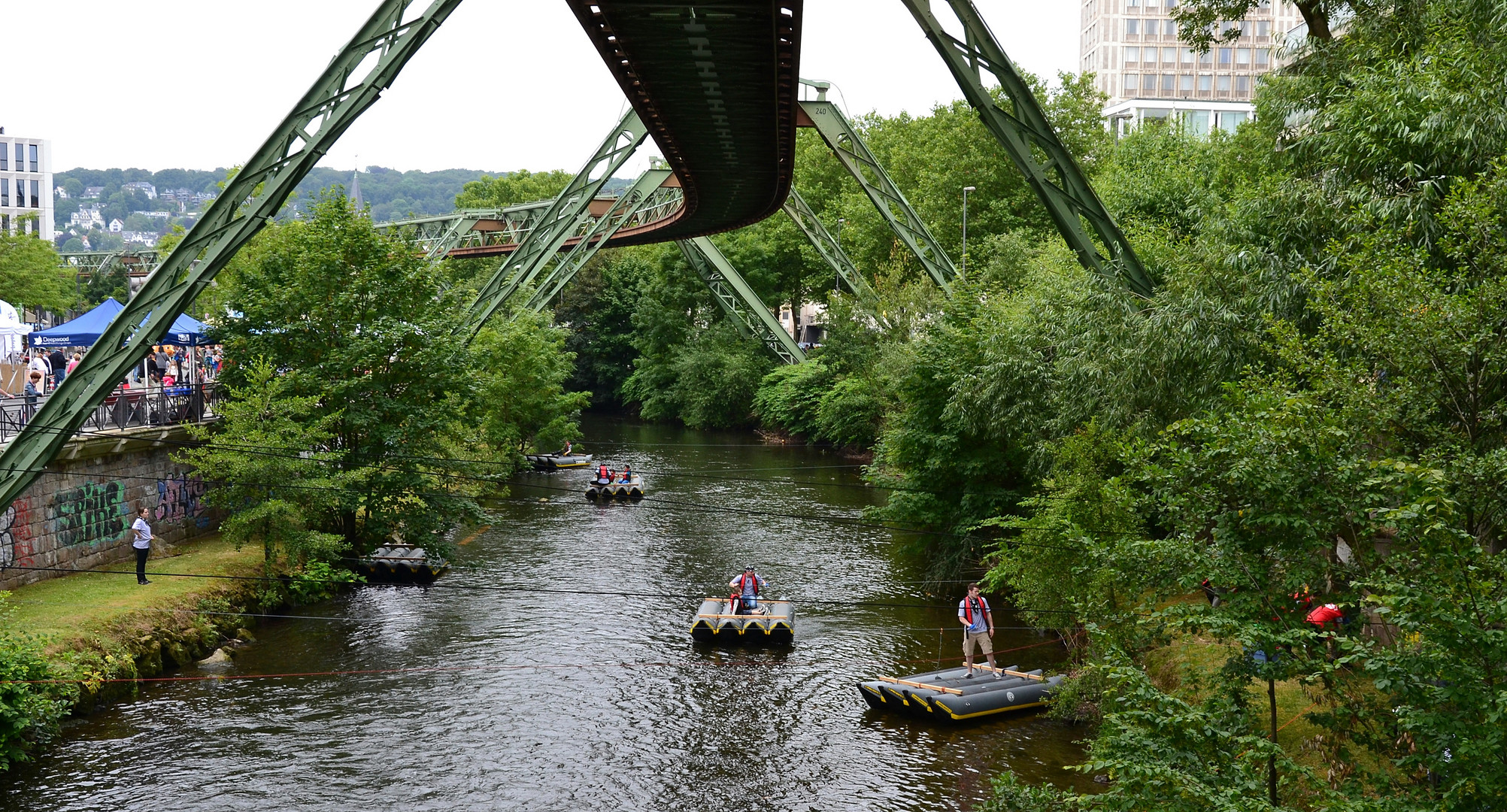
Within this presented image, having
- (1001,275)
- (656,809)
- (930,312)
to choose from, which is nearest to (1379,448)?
(656,809)

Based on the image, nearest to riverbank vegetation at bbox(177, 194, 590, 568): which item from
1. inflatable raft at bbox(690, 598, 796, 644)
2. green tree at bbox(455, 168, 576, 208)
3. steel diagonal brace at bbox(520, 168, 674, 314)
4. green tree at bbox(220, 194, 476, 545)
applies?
green tree at bbox(220, 194, 476, 545)

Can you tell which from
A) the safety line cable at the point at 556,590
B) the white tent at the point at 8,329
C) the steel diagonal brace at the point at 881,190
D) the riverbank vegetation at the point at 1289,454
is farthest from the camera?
the steel diagonal brace at the point at 881,190

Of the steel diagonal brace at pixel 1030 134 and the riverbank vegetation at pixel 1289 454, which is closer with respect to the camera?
the riverbank vegetation at pixel 1289 454

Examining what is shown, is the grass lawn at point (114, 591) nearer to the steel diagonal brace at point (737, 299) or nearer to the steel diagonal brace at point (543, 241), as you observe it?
the steel diagonal brace at point (543, 241)

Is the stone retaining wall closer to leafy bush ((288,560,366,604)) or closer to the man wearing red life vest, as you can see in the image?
leafy bush ((288,560,366,604))

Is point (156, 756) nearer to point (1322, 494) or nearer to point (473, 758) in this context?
point (473, 758)

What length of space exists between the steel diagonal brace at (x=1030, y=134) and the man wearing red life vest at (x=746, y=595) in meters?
11.3

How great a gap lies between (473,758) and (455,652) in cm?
618

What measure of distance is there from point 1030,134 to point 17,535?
69.8 feet

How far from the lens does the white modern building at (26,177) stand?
13062cm

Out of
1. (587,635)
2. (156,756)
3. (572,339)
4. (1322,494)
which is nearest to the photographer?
(1322,494)

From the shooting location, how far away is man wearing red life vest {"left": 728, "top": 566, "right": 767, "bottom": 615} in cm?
2591

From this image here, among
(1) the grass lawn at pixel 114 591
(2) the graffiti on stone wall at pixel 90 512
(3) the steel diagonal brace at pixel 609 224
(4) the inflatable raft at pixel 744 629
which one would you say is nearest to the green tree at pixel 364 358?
(1) the grass lawn at pixel 114 591

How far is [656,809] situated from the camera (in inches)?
659
